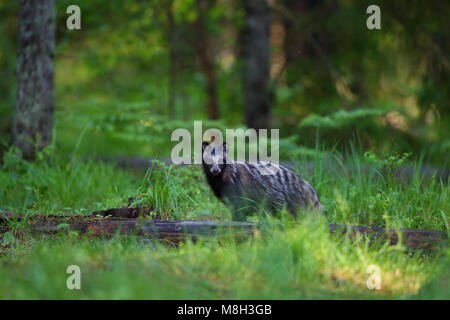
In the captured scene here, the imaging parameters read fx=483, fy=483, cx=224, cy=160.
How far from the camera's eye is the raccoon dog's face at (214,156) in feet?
20.2

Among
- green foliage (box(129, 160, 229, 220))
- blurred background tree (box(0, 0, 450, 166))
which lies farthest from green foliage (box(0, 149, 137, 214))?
blurred background tree (box(0, 0, 450, 166))

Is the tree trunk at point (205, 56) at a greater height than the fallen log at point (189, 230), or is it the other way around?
the tree trunk at point (205, 56)

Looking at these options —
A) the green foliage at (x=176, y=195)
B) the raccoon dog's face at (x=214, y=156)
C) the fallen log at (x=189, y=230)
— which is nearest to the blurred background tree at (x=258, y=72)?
the green foliage at (x=176, y=195)

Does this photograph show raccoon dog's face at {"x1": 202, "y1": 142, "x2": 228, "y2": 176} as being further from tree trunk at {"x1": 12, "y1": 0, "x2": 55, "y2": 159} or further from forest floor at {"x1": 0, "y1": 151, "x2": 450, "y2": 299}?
tree trunk at {"x1": 12, "y1": 0, "x2": 55, "y2": 159}

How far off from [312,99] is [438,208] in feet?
26.3

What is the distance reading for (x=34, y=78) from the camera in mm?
8430

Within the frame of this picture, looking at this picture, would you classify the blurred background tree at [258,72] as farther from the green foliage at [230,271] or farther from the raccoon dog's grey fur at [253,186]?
the green foliage at [230,271]

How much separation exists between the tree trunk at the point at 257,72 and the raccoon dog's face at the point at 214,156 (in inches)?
210

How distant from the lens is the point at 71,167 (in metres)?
8.45

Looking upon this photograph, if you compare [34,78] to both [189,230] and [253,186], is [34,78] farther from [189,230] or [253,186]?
[189,230]

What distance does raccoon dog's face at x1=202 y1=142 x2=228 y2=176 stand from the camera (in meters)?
6.15

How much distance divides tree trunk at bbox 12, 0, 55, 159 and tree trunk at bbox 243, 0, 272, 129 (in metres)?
4.74

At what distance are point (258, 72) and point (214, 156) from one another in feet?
19.3
